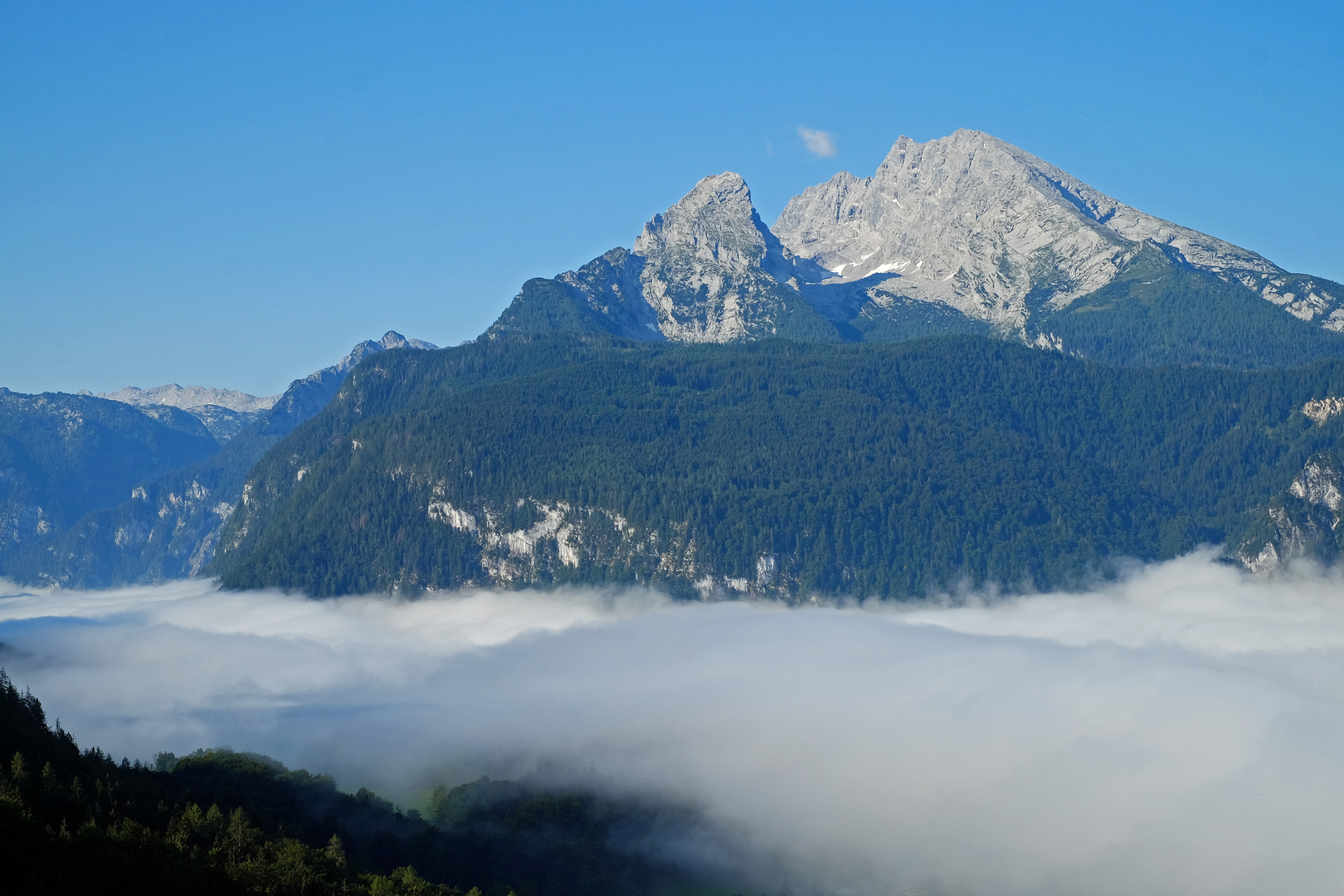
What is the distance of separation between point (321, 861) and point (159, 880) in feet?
91.9

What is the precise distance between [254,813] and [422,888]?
26515 millimetres

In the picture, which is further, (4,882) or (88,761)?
(88,761)

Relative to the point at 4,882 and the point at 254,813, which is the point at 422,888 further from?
the point at 4,882

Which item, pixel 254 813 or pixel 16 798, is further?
pixel 254 813

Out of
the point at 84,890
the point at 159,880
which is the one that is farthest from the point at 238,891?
the point at 84,890

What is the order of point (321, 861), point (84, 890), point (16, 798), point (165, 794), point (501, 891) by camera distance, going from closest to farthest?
point (84, 890) < point (16, 798) < point (321, 861) < point (165, 794) < point (501, 891)

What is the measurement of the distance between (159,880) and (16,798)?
21.0 m

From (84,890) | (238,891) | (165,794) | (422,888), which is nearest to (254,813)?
(165,794)

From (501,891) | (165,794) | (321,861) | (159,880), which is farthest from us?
(501,891)

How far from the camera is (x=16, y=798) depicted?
159750 millimetres

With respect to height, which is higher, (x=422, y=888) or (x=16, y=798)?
(x=16, y=798)

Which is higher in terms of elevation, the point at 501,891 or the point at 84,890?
the point at 84,890

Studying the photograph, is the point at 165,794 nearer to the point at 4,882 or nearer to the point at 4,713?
the point at 4,713

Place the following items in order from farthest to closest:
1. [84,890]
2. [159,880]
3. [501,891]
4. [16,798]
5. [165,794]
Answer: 1. [501,891]
2. [165,794]
3. [16,798]
4. [159,880]
5. [84,890]
